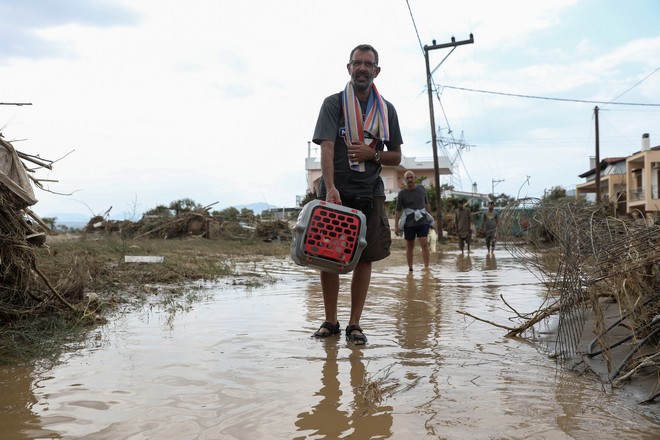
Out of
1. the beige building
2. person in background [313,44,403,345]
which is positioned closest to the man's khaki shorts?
person in background [313,44,403,345]

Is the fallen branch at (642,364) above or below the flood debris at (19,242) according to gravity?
below

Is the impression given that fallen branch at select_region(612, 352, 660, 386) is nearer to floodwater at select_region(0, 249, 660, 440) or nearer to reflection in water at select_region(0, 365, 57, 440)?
floodwater at select_region(0, 249, 660, 440)

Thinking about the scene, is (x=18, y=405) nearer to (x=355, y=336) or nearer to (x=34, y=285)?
(x=34, y=285)

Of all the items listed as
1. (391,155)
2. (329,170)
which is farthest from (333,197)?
(391,155)

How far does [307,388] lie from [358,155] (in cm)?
166

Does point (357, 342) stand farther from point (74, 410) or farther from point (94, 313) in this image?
point (94, 313)

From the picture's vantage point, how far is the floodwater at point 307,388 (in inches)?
83.4

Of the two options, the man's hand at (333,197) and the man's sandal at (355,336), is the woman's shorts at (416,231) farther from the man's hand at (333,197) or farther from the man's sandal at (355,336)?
the man's hand at (333,197)

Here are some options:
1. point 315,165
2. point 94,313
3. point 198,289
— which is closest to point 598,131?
point 315,165

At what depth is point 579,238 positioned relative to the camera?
2.89 metres

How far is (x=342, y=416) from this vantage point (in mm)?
2270

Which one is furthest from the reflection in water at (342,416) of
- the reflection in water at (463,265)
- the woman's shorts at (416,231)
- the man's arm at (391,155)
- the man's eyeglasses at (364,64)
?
the reflection in water at (463,265)

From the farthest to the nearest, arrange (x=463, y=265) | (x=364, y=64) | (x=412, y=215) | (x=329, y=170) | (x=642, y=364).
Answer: (x=463, y=265), (x=412, y=215), (x=364, y=64), (x=329, y=170), (x=642, y=364)

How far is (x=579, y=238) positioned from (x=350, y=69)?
1876mm
